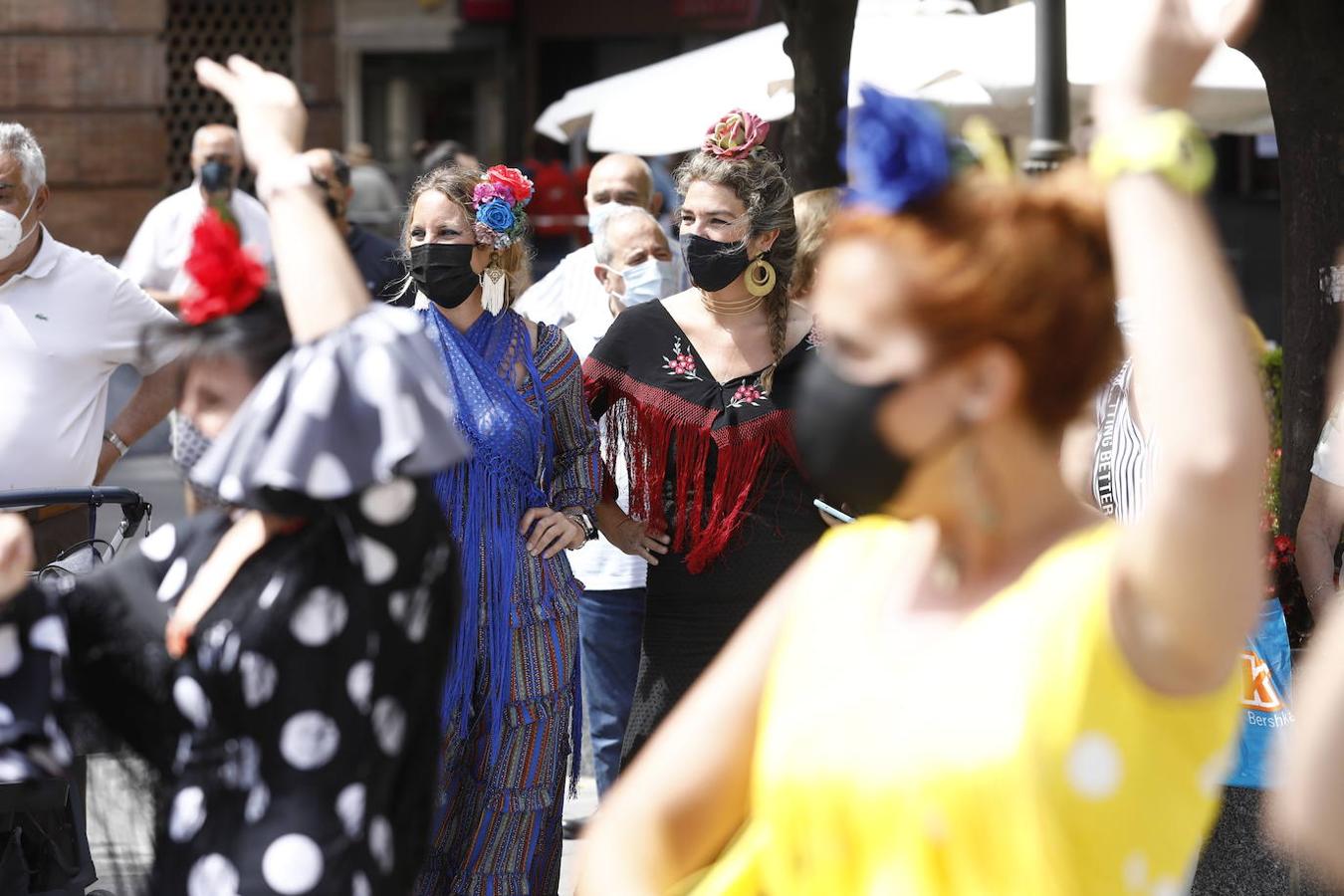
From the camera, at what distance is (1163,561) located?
1589mm

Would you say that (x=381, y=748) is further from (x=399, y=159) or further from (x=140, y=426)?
(x=399, y=159)

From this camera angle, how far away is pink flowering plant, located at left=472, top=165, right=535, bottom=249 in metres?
4.43

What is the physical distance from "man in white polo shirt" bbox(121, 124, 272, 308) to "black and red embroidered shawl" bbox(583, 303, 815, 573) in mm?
4002

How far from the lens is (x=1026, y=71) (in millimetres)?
8594

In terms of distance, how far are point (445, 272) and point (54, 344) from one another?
4.63 ft

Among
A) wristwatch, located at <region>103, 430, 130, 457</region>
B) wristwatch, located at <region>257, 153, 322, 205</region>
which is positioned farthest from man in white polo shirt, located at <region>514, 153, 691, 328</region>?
wristwatch, located at <region>257, 153, 322, 205</region>

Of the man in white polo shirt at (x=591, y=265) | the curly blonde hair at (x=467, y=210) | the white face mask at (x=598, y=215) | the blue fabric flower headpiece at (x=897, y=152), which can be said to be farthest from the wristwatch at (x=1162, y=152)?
the white face mask at (x=598, y=215)

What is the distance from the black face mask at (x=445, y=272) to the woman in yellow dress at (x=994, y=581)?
2.55 metres

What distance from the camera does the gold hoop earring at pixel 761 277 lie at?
4609mm

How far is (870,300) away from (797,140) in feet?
17.5

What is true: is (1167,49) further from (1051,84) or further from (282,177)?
(1051,84)

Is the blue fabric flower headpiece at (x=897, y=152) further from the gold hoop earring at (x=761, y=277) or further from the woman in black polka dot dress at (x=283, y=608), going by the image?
the gold hoop earring at (x=761, y=277)

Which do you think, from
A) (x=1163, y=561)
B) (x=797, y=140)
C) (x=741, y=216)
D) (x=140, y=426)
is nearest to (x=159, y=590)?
(x=1163, y=561)

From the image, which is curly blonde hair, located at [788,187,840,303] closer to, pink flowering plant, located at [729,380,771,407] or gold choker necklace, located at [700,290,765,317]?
gold choker necklace, located at [700,290,765,317]
